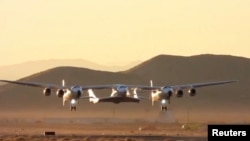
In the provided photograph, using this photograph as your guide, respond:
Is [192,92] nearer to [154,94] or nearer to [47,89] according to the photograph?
[154,94]

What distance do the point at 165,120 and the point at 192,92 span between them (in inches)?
429

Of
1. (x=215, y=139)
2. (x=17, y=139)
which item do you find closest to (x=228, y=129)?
(x=215, y=139)

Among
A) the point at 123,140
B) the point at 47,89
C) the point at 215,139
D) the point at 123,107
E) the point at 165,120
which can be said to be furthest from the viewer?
the point at 123,107

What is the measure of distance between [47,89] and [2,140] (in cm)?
3491

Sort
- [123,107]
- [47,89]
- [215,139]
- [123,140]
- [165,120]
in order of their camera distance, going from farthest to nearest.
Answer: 1. [123,107]
2. [165,120]
3. [47,89]
4. [123,140]
5. [215,139]

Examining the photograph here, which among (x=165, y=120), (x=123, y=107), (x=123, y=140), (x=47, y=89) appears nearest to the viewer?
(x=123, y=140)

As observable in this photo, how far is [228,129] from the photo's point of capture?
2803cm

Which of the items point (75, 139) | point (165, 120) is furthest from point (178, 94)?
point (75, 139)

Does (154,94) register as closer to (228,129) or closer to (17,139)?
(17,139)

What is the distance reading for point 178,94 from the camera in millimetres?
96750

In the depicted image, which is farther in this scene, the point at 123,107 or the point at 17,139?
the point at 123,107

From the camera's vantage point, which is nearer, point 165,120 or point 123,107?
point 165,120

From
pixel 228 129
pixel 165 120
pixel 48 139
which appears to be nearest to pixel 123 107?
pixel 165 120

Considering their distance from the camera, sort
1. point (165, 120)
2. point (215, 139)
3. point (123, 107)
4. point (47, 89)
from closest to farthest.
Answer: point (215, 139) → point (47, 89) → point (165, 120) → point (123, 107)
